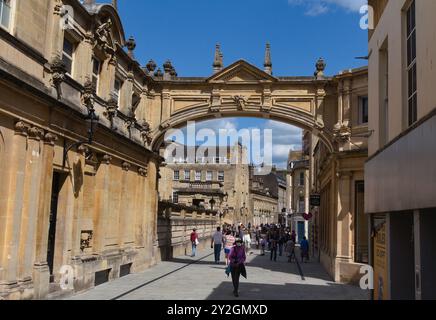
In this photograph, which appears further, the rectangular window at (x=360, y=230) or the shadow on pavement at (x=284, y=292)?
the rectangular window at (x=360, y=230)

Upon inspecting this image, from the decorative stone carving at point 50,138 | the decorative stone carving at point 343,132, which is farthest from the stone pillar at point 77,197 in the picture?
the decorative stone carving at point 343,132

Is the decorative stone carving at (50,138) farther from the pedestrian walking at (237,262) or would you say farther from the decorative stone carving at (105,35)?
the pedestrian walking at (237,262)

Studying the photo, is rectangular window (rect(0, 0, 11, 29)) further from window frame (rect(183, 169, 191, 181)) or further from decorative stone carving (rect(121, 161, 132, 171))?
window frame (rect(183, 169, 191, 181))

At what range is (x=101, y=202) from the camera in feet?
55.1

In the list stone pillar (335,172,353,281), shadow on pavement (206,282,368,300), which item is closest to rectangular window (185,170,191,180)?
stone pillar (335,172,353,281)

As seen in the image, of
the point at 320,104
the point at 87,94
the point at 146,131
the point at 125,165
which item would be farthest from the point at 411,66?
the point at 146,131

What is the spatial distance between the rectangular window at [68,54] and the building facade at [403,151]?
8.22 metres

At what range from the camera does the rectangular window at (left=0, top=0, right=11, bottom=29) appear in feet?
36.2

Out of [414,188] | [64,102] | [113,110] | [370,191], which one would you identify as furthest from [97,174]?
[414,188]

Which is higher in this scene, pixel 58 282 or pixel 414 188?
pixel 414 188

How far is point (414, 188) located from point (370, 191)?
14.1ft

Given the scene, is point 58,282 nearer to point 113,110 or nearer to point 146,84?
point 113,110

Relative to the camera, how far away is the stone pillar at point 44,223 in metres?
12.2

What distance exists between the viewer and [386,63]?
38.9ft
